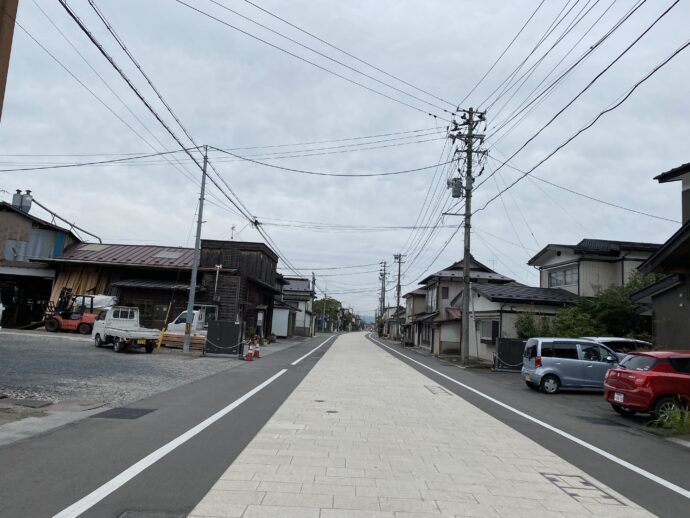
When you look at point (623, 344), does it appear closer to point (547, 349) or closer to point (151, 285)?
point (547, 349)

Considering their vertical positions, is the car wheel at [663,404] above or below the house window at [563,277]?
below

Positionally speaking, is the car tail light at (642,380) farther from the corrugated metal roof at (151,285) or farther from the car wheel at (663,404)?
the corrugated metal roof at (151,285)

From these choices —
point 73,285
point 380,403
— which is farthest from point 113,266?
point 380,403

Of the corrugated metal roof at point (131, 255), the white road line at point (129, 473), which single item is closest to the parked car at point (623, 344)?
the white road line at point (129, 473)

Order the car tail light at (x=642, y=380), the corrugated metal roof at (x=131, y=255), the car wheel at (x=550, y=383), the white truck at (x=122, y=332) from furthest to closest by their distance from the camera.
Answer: the corrugated metal roof at (x=131, y=255) < the white truck at (x=122, y=332) < the car wheel at (x=550, y=383) < the car tail light at (x=642, y=380)

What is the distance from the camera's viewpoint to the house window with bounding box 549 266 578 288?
1260 inches

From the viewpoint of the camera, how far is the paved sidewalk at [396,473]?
16.1 ft

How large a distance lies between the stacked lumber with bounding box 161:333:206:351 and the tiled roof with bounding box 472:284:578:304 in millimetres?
15978

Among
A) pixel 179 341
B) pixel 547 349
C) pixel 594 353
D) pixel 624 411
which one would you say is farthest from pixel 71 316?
pixel 624 411

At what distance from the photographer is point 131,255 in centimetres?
3572

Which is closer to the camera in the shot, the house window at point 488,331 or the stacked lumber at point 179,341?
the stacked lumber at point 179,341

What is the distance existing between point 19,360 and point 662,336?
2082 cm

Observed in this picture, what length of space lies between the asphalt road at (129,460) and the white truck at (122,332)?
39.1 ft

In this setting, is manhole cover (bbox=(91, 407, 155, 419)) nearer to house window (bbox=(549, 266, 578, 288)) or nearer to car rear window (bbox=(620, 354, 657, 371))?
car rear window (bbox=(620, 354, 657, 371))
